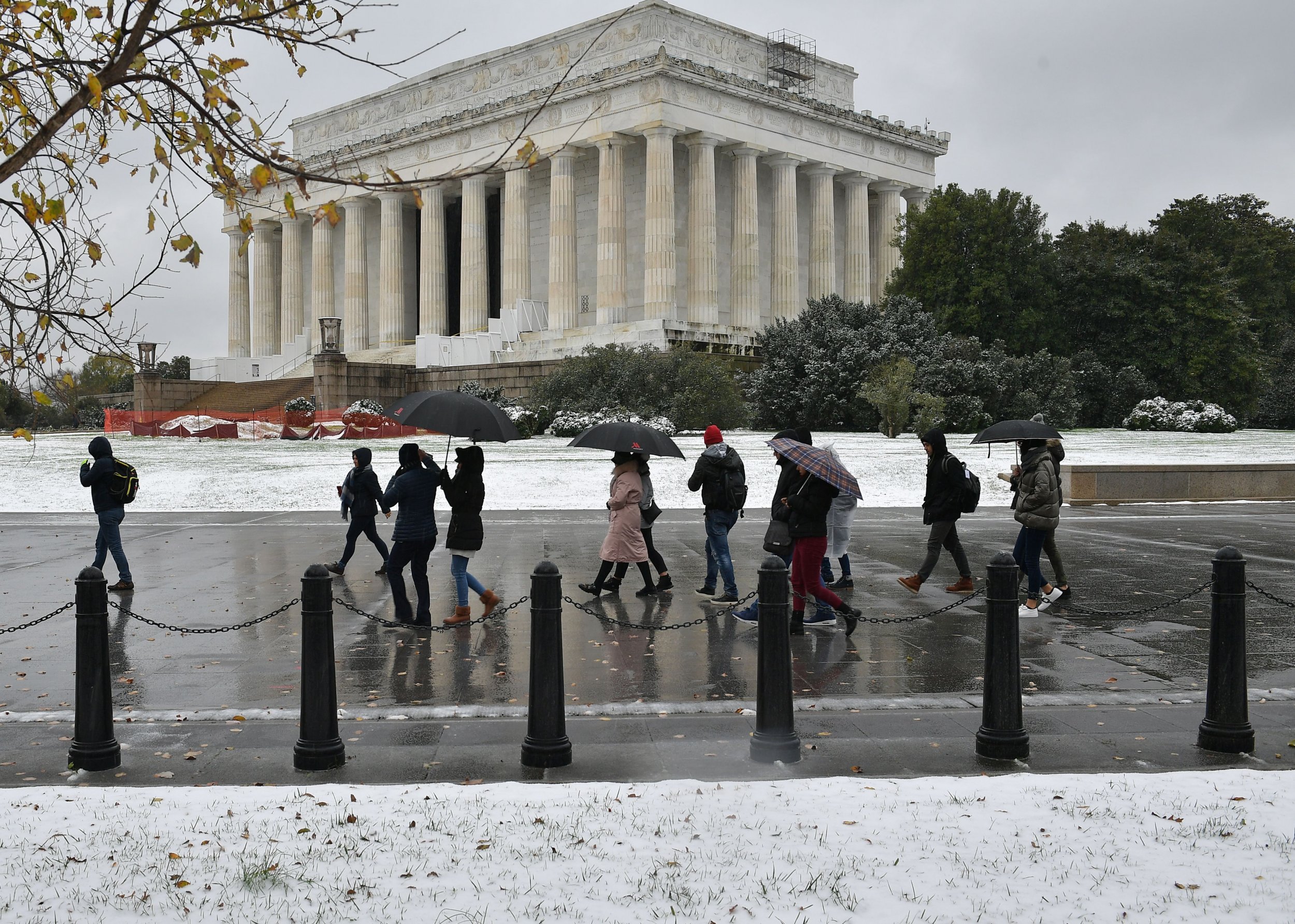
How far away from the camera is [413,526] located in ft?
34.9

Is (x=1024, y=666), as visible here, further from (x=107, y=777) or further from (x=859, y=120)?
(x=859, y=120)

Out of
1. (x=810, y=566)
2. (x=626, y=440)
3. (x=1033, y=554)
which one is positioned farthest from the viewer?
(x=626, y=440)

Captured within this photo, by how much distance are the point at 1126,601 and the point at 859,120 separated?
179 ft

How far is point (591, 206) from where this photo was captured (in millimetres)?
61281

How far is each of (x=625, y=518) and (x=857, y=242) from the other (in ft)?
181

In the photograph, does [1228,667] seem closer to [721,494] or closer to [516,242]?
[721,494]

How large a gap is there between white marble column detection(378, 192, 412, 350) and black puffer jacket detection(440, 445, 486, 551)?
187 feet

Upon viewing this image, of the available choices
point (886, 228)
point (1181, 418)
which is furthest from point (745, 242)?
point (1181, 418)

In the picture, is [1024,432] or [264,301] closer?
[1024,432]

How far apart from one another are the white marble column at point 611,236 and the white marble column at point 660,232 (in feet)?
4.48

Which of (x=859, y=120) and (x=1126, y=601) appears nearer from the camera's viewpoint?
(x=1126, y=601)

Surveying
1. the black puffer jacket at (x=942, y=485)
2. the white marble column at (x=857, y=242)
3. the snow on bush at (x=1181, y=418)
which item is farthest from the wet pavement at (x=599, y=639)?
the white marble column at (x=857, y=242)

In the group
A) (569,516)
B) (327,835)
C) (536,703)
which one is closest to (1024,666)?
(536,703)

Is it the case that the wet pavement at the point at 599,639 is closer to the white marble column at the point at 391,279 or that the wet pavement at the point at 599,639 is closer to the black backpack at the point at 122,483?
the black backpack at the point at 122,483
